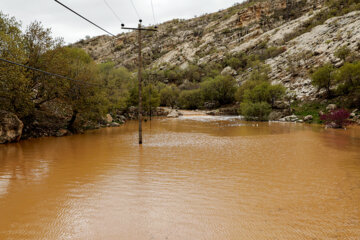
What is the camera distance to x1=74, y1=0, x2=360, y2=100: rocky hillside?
50.0 m

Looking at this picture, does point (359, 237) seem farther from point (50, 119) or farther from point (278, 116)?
point (278, 116)

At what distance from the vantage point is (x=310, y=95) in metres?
41.2

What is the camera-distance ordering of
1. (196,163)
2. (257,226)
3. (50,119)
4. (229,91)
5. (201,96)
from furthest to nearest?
(201,96)
(229,91)
(50,119)
(196,163)
(257,226)

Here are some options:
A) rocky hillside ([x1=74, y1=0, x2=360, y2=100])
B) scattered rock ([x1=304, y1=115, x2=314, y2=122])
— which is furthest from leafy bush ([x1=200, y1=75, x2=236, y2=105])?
scattered rock ([x1=304, y1=115, x2=314, y2=122])

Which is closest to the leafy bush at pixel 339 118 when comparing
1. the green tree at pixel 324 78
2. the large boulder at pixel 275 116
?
the large boulder at pixel 275 116

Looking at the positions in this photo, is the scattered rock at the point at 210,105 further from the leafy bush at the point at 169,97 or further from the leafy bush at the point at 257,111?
the leafy bush at the point at 257,111

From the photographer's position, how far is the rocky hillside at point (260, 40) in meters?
50.0

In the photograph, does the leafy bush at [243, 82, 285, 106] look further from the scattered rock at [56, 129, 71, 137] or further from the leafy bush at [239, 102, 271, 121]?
the scattered rock at [56, 129, 71, 137]

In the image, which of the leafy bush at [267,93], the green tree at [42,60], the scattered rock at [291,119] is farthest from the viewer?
the leafy bush at [267,93]

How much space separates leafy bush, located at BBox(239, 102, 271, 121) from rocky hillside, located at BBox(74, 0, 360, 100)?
8234 mm

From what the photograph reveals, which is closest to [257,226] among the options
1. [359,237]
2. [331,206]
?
[359,237]

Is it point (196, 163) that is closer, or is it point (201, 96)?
point (196, 163)

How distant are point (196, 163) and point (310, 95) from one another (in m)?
38.3

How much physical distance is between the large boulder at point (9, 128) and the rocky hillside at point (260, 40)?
4357cm
